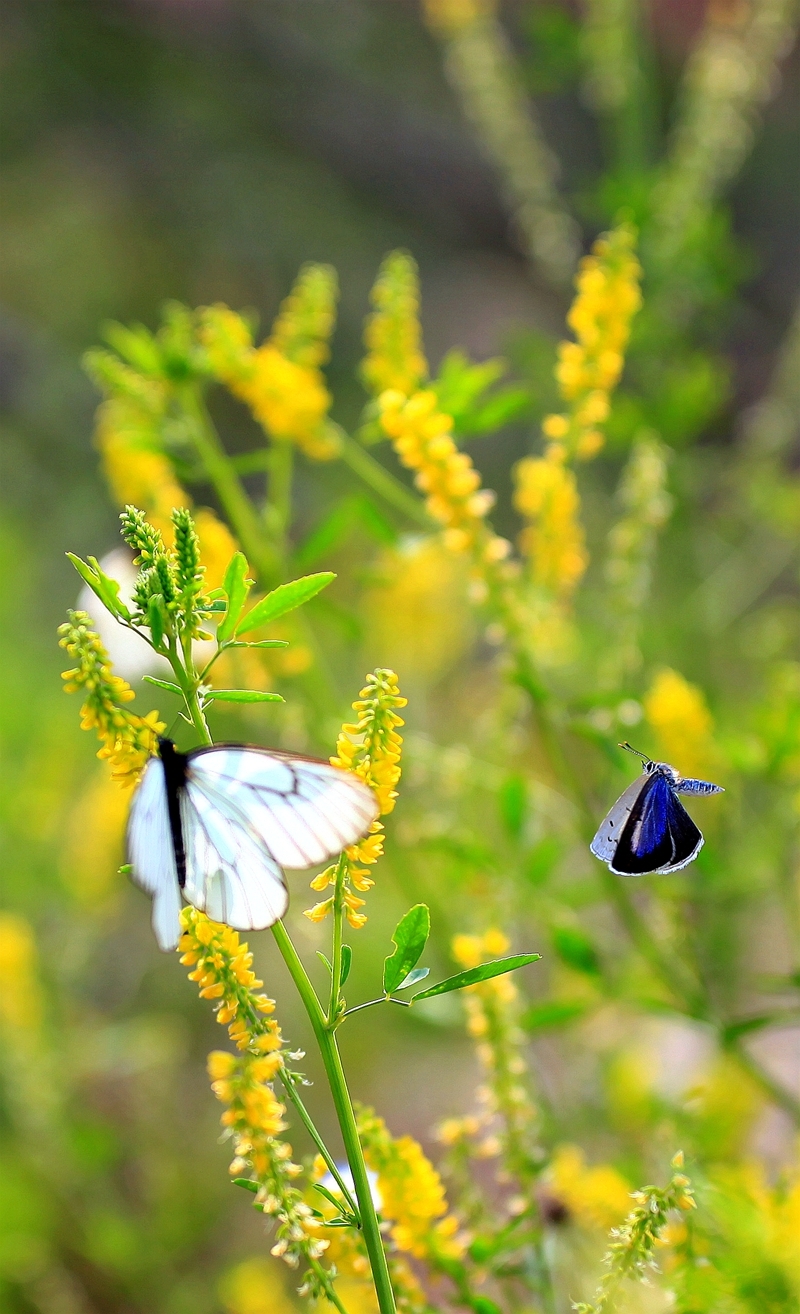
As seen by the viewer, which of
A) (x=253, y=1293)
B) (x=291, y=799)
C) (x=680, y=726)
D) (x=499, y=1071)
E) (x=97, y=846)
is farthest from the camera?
(x=97, y=846)

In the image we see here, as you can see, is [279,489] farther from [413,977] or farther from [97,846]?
[97,846]

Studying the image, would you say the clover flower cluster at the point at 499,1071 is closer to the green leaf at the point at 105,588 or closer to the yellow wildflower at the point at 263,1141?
the yellow wildflower at the point at 263,1141

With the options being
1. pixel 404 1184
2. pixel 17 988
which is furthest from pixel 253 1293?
pixel 404 1184

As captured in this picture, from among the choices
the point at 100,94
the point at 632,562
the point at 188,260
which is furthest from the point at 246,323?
the point at 100,94

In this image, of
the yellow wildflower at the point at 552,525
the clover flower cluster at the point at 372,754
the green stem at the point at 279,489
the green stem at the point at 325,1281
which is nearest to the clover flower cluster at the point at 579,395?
the yellow wildflower at the point at 552,525

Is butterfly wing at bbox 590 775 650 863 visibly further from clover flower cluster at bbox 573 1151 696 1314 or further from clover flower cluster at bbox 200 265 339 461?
clover flower cluster at bbox 200 265 339 461

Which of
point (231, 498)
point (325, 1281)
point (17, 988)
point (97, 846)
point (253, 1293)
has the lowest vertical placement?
point (253, 1293)

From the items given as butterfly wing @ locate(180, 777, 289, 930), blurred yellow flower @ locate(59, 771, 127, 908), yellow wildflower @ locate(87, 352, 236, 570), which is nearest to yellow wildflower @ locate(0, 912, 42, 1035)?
blurred yellow flower @ locate(59, 771, 127, 908)
